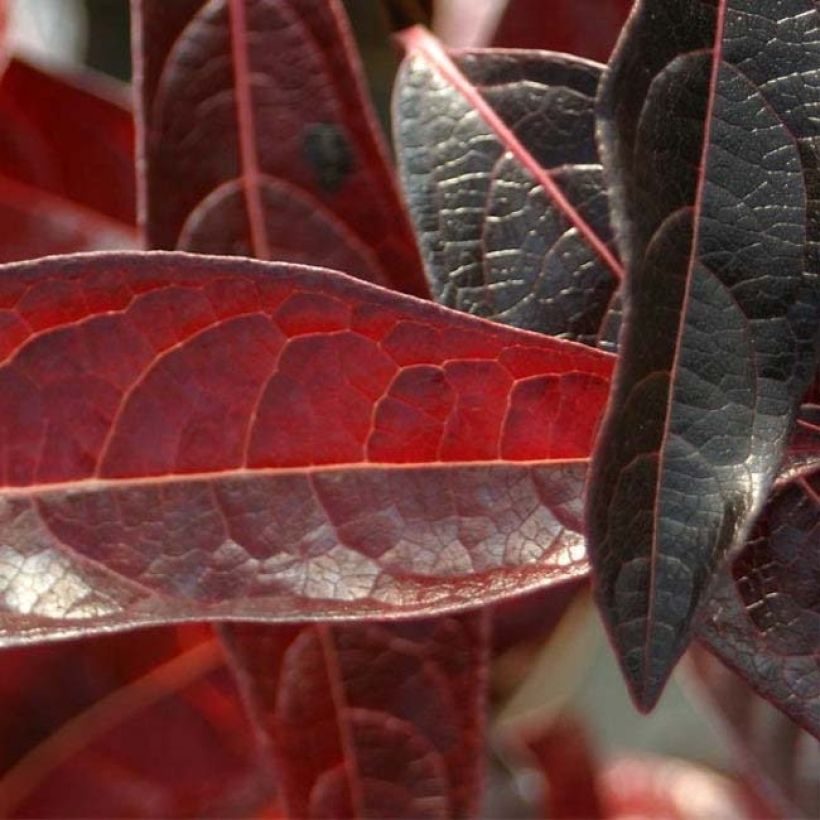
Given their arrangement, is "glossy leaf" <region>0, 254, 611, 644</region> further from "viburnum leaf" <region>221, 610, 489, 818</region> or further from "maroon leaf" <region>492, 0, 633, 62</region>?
"maroon leaf" <region>492, 0, 633, 62</region>

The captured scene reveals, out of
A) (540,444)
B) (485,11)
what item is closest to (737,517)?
(540,444)

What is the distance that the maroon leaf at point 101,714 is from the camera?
795mm

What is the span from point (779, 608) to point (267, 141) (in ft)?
0.93

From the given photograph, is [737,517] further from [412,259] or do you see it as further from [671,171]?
[412,259]

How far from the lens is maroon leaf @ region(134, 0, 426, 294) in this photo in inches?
19.4

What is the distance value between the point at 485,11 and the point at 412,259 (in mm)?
438

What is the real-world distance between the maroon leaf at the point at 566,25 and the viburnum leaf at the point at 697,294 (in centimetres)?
29

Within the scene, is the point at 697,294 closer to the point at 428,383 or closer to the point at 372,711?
the point at 428,383

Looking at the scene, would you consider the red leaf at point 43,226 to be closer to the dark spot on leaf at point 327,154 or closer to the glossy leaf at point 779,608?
the dark spot on leaf at point 327,154

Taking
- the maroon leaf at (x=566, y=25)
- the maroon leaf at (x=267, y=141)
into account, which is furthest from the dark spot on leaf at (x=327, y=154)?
the maroon leaf at (x=566, y=25)

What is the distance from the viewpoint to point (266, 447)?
0.37 m

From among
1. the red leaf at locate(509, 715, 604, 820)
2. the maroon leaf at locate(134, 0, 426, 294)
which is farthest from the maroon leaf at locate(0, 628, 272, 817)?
the maroon leaf at locate(134, 0, 426, 294)

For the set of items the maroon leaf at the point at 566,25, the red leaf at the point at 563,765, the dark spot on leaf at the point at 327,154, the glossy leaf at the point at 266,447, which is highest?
the maroon leaf at the point at 566,25

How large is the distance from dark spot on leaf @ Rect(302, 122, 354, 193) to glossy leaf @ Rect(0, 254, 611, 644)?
0.58ft
